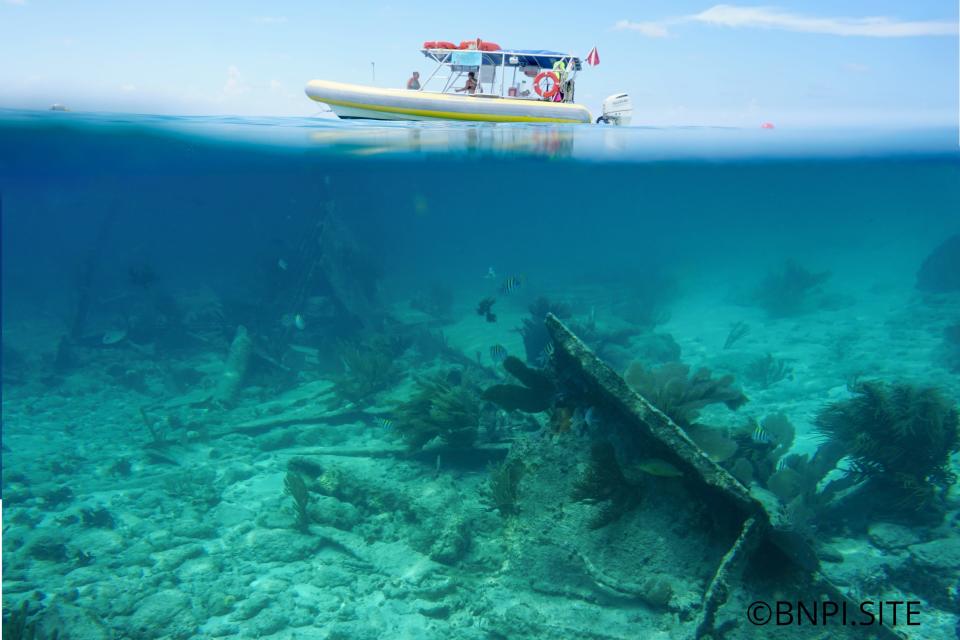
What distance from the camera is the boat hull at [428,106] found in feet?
45.0

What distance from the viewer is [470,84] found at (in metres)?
14.5

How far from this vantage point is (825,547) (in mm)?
5246

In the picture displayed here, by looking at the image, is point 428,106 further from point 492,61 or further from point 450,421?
point 450,421

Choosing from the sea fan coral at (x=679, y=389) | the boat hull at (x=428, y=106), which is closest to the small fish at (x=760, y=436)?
the sea fan coral at (x=679, y=389)

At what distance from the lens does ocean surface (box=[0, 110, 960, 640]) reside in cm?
421

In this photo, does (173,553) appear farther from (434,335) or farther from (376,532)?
(434,335)

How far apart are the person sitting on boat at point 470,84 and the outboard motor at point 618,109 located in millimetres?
4502

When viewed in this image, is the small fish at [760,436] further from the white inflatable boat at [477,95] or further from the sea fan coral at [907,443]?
the white inflatable boat at [477,95]

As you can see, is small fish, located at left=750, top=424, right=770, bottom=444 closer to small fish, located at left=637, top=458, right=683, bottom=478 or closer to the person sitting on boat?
small fish, located at left=637, top=458, right=683, bottom=478

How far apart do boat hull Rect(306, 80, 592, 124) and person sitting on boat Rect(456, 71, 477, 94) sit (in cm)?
42

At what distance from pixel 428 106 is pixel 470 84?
1458 millimetres

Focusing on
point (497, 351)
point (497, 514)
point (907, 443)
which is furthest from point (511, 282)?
point (907, 443)

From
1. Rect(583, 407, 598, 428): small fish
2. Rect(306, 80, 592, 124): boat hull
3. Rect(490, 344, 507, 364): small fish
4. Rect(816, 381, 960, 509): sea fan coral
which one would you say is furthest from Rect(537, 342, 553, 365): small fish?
Rect(306, 80, 592, 124): boat hull

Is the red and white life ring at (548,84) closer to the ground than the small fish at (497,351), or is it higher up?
higher up
